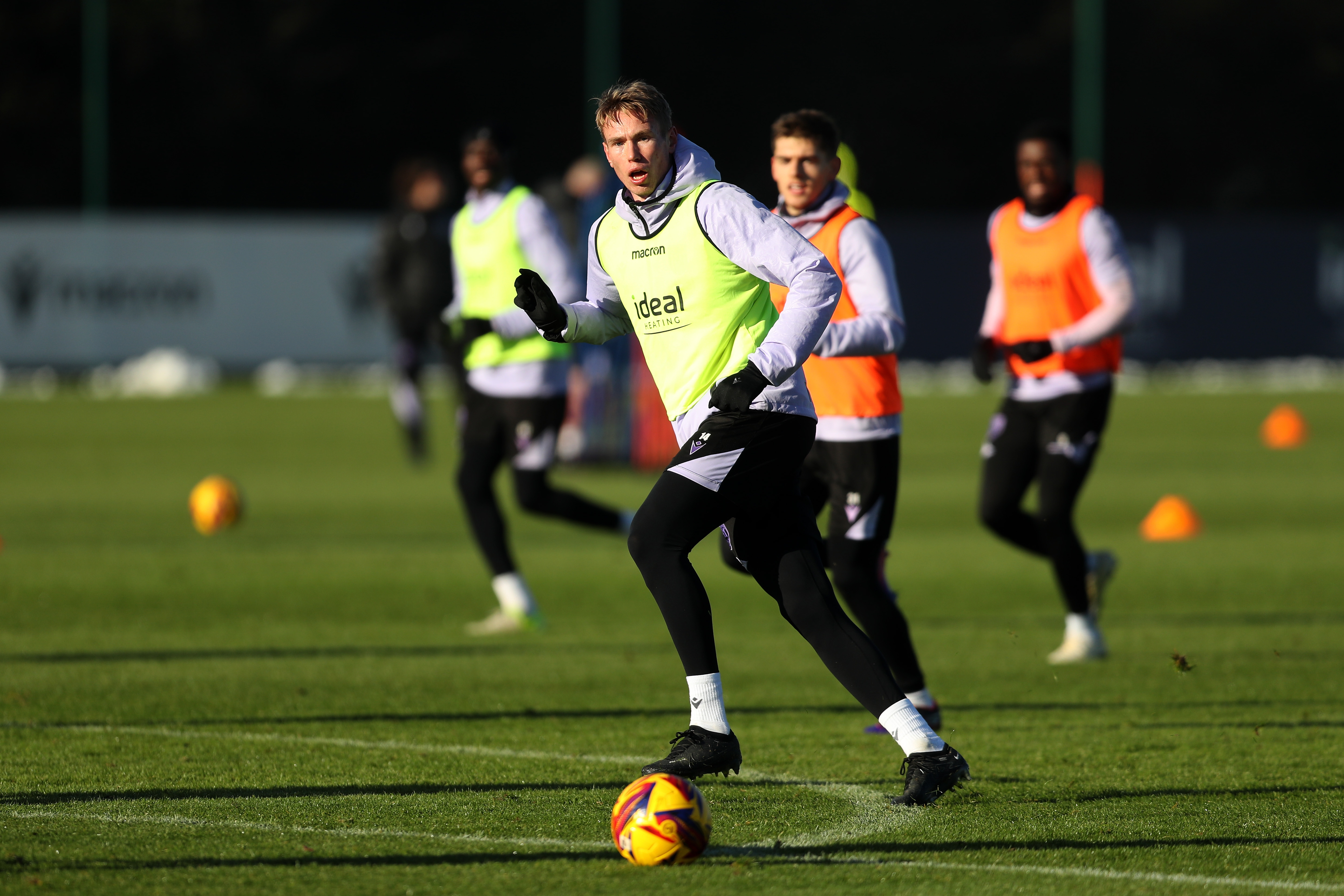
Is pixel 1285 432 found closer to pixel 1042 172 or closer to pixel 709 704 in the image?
pixel 1042 172

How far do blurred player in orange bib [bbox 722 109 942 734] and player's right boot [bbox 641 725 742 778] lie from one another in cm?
110

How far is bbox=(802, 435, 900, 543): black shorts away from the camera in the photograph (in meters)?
6.98

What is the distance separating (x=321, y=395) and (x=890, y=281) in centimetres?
2175

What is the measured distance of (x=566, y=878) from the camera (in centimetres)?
492

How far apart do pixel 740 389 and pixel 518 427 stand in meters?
4.41

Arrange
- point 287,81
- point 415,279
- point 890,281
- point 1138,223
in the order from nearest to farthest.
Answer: point 890,281 → point 415,279 → point 1138,223 → point 287,81

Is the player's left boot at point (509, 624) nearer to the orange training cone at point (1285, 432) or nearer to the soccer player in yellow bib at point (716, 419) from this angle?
the soccer player in yellow bib at point (716, 419)

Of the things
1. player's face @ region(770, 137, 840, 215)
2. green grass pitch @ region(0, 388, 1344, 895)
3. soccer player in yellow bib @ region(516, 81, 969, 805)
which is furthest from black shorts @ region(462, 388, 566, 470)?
soccer player in yellow bib @ region(516, 81, 969, 805)

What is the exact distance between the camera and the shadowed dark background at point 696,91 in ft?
122

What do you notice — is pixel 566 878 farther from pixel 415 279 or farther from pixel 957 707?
pixel 415 279

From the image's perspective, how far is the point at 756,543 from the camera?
5.81m

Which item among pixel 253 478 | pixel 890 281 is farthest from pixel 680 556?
pixel 253 478

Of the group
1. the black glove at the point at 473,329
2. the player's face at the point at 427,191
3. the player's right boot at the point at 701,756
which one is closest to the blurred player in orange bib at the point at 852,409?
the player's right boot at the point at 701,756

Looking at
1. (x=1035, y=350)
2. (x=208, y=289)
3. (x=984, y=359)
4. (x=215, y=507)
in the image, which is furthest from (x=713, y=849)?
(x=208, y=289)
